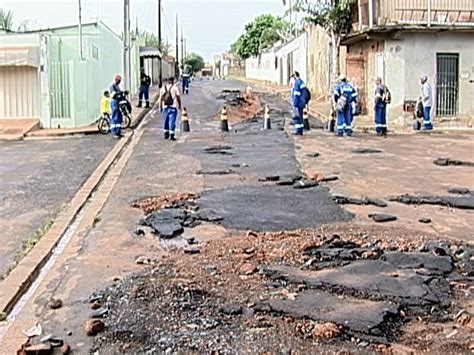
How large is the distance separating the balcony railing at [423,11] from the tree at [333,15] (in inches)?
186

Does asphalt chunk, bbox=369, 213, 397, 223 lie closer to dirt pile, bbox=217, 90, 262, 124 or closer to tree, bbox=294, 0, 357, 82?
dirt pile, bbox=217, 90, 262, 124

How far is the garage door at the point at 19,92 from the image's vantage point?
2736 cm

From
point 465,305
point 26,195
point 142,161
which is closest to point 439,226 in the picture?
point 465,305

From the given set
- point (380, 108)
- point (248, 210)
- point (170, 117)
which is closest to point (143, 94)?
point (170, 117)

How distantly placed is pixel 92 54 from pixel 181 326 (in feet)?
82.7

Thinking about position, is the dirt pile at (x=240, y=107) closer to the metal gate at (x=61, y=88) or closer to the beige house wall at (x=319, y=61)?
the beige house wall at (x=319, y=61)

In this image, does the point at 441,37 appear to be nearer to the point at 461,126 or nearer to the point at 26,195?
the point at 461,126

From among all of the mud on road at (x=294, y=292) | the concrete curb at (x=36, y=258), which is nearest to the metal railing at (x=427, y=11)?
the concrete curb at (x=36, y=258)

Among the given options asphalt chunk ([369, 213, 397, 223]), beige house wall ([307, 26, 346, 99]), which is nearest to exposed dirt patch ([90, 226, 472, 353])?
asphalt chunk ([369, 213, 397, 223])

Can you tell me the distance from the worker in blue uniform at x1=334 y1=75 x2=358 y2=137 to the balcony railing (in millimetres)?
Answer: 6247

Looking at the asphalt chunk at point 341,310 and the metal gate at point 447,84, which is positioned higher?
the metal gate at point 447,84

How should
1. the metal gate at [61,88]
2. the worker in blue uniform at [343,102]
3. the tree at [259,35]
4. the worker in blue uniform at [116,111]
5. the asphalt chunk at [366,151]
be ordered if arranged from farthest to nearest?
the tree at [259,35] → the metal gate at [61,88] → the worker in blue uniform at [116,111] → the worker in blue uniform at [343,102] → the asphalt chunk at [366,151]

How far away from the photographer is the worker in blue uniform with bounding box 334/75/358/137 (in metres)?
22.8

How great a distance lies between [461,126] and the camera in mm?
27109
